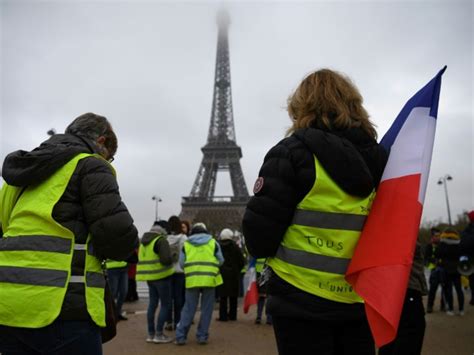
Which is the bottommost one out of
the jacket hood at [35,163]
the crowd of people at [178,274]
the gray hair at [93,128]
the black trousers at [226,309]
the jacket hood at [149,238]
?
the black trousers at [226,309]

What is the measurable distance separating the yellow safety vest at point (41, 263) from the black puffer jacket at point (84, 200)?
39 mm

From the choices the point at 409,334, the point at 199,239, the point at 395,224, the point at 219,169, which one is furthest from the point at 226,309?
the point at 219,169

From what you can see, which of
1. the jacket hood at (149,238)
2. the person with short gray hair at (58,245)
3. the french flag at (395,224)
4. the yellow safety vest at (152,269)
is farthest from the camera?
the jacket hood at (149,238)

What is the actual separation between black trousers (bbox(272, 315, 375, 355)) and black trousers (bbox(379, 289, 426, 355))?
206 centimetres

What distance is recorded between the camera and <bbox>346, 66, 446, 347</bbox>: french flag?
6.98 feet

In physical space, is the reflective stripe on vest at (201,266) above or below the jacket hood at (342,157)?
below

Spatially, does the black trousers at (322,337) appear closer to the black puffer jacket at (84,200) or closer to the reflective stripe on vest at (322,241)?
the reflective stripe on vest at (322,241)

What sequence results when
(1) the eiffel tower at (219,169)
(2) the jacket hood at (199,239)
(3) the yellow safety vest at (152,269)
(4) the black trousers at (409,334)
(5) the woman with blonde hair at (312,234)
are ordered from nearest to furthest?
(5) the woman with blonde hair at (312,234) < (4) the black trousers at (409,334) < (3) the yellow safety vest at (152,269) < (2) the jacket hood at (199,239) < (1) the eiffel tower at (219,169)

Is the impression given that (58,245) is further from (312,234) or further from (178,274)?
(178,274)

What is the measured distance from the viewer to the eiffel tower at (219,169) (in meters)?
57.1

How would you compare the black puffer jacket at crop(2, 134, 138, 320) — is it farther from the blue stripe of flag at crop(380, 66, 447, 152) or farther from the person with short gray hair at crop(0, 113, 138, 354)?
the blue stripe of flag at crop(380, 66, 447, 152)

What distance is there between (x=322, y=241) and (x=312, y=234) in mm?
64

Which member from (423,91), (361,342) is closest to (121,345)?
(361,342)

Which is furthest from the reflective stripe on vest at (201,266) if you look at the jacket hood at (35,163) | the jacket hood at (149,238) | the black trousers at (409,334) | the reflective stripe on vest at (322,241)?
the reflective stripe on vest at (322,241)
